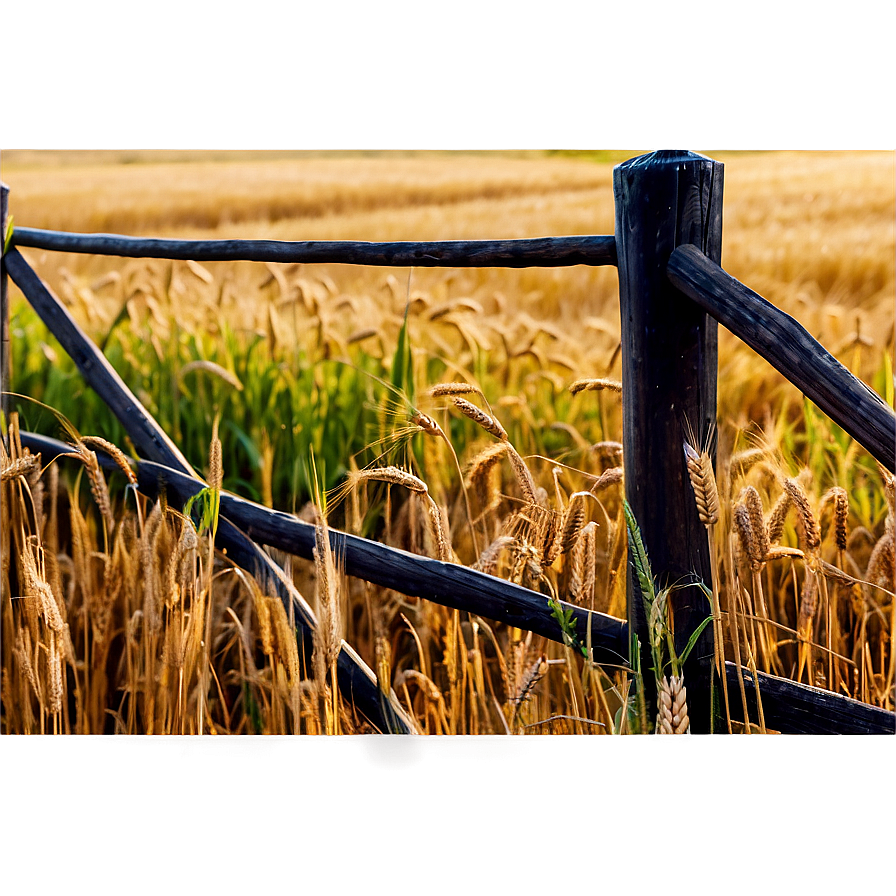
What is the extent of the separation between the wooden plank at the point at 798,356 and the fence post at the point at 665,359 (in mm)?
61

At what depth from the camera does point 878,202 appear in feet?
4.32

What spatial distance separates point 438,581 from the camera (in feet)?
3.37

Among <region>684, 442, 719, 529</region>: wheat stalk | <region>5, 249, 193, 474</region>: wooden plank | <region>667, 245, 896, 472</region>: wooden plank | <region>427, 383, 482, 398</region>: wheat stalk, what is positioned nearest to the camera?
<region>667, 245, 896, 472</region>: wooden plank

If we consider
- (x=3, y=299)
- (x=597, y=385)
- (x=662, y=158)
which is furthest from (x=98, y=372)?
(x=662, y=158)

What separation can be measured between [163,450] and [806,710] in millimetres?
1044

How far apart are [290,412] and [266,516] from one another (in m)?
0.59

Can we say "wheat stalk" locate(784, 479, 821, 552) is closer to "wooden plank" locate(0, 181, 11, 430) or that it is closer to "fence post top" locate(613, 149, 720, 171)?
"fence post top" locate(613, 149, 720, 171)

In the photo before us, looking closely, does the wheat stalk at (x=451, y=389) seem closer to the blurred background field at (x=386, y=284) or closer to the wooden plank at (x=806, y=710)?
the blurred background field at (x=386, y=284)

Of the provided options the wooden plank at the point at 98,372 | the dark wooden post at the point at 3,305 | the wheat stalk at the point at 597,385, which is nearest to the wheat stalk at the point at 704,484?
the wheat stalk at the point at 597,385

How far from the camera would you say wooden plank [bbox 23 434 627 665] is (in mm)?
1022

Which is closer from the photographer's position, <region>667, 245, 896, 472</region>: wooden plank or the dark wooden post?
<region>667, 245, 896, 472</region>: wooden plank

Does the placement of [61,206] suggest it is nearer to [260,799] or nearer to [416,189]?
[416,189]

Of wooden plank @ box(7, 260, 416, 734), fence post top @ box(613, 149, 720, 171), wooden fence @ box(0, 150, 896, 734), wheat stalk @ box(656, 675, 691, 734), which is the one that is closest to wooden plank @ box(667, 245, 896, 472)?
wooden fence @ box(0, 150, 896, 734)

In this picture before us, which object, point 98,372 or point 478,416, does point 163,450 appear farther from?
point 478,416
